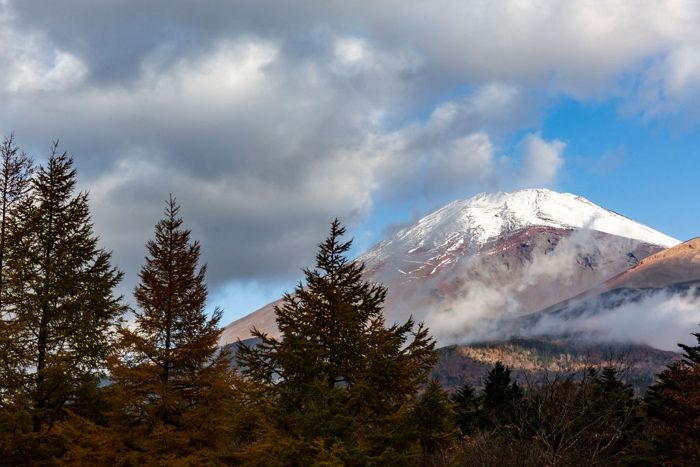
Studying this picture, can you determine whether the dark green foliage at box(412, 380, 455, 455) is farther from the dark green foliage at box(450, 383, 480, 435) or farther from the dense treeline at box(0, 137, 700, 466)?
the dark green foliage at box(450, 383, 480, 435)

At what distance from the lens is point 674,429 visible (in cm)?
2520

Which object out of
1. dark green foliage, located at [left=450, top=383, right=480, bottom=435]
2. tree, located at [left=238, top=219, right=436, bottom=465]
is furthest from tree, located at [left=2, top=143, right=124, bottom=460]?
dark green foliage, located at [left=450, top=383, right=480, bottom=435]

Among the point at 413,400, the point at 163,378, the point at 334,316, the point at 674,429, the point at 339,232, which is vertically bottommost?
the point at 674,429

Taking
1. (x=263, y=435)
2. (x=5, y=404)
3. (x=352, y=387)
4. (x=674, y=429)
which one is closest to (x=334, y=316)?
(x=352, y=387)

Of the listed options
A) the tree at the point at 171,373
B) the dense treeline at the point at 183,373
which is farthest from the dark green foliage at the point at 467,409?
the tree at the point at 171,373

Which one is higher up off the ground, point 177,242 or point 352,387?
point 177,242

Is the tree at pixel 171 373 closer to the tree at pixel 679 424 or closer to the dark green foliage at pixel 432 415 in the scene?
the dark green foliage at pixel 432 415

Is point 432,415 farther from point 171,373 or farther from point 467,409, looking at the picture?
point 467,409

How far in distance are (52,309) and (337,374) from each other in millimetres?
9562

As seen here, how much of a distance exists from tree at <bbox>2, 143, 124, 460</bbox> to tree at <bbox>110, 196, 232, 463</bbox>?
1109mm

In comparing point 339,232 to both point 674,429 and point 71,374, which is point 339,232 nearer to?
point 71,374

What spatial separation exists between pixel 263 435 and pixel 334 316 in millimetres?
4494

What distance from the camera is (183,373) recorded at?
2322 centimetres

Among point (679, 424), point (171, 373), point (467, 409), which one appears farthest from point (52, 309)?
point (467, 409)
